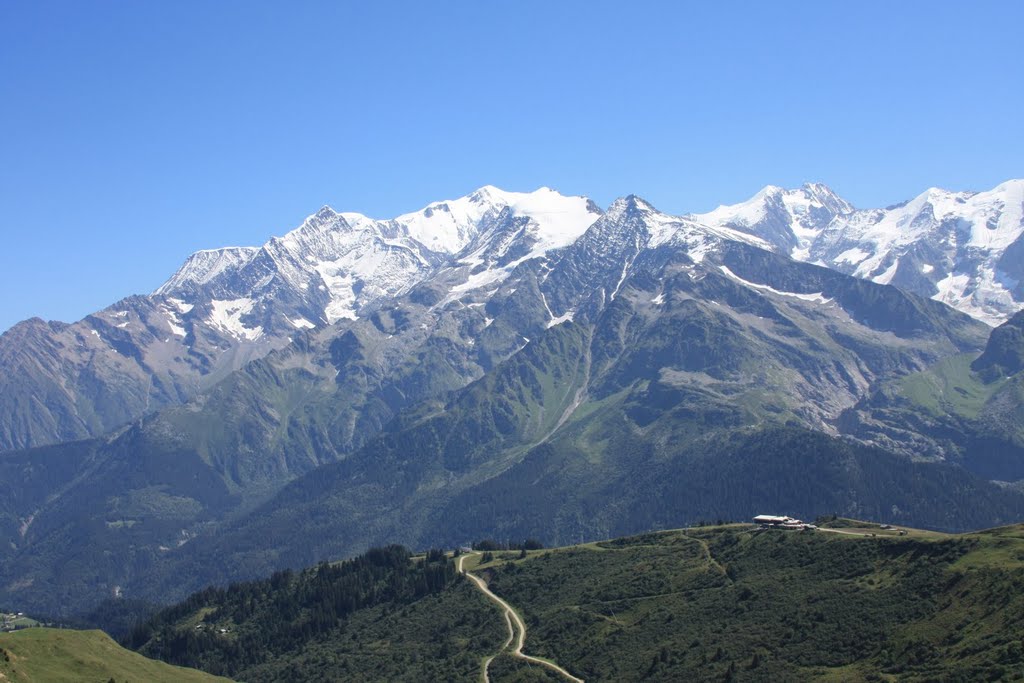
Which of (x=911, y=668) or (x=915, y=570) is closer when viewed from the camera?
(x=911, y=668)

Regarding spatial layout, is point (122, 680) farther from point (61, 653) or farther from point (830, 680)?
point (830, 680)

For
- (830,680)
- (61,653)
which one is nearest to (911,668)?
(830,680)

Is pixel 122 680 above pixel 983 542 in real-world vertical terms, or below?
above

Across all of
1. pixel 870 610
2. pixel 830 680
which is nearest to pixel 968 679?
pixel 830 680

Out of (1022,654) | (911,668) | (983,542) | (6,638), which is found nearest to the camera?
(1022,654)

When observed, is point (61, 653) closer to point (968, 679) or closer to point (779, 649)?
point (779, 649)

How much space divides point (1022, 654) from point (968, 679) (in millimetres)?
8412

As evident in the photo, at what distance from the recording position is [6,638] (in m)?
184

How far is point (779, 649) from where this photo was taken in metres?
192

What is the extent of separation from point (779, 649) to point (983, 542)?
43317 millimetres

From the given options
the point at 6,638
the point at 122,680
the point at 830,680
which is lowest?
the point at 830,680

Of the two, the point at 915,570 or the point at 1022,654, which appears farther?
the point at 915,570

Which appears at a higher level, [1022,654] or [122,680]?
[122,680]

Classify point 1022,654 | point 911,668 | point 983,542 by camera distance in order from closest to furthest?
1. point 1022,654
2. point 911,668
3. point 983,542
